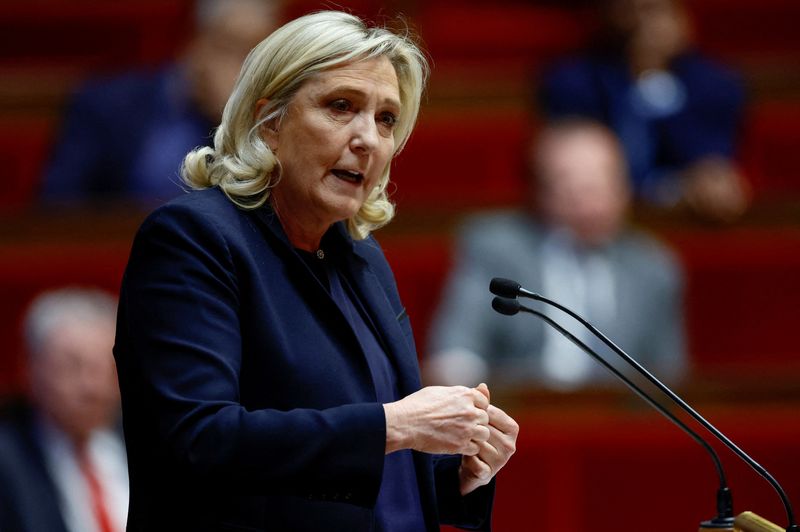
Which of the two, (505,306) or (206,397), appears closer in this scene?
(206,397)

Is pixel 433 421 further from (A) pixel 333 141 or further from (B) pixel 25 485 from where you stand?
(B) pixel 25 485

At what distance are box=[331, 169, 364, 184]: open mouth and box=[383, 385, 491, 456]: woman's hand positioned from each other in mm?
164

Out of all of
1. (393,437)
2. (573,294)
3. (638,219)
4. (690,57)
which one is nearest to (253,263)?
(393,437)

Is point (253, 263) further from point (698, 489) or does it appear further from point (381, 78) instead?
point (698, 489)

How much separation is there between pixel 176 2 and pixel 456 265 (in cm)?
109

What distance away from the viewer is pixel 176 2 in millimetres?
2756

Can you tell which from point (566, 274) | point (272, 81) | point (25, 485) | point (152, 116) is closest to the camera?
point (272, 81)

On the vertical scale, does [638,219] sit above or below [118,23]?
below

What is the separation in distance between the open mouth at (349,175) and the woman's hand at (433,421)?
0.54 feet

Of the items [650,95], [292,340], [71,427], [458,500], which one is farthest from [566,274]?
[292,340]

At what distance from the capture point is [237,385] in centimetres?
81

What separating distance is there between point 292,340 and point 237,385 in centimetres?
6

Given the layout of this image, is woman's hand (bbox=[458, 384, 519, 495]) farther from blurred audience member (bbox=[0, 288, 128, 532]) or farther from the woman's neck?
blurred audience member (bbox=[0, 288, 128, 532])

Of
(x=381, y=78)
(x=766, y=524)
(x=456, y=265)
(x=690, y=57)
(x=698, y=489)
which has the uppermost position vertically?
(x=690, y=57)
